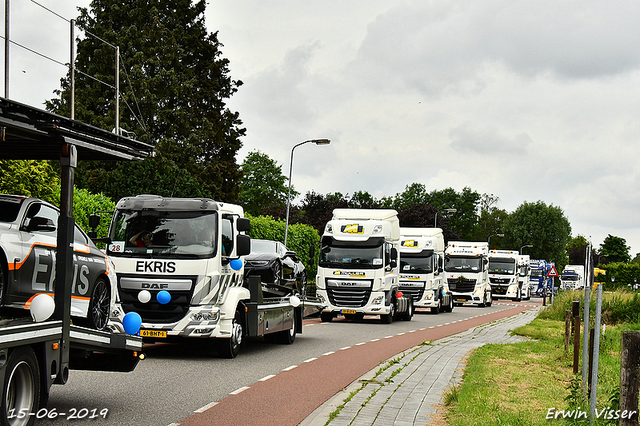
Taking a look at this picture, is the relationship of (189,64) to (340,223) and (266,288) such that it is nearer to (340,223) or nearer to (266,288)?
(340,223)

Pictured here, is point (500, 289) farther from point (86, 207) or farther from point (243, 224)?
point (243, 224)

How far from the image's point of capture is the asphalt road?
28.2 feet

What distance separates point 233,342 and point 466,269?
103 feet

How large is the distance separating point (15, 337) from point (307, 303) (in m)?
13.2

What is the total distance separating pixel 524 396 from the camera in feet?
32.5

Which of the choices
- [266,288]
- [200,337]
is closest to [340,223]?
[266,288]

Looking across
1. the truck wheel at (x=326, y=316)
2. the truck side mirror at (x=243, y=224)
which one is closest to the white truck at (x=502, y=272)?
the truck wheel at (x=326, y=316)

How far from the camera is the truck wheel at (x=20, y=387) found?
6.13 metres

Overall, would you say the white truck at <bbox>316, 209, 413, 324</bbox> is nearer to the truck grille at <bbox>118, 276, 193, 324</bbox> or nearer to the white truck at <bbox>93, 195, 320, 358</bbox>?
the white truck at <bbox>93, 195, 320, 358</bbox>

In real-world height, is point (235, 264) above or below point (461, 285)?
above

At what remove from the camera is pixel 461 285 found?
4403 centimetres

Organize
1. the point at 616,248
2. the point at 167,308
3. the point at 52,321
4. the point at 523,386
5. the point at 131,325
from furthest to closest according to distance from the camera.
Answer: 1. the point at 616,248
2. the point at 167,308
3. the point at 523,386
4. the point at 131,325
5. the point at 52,321

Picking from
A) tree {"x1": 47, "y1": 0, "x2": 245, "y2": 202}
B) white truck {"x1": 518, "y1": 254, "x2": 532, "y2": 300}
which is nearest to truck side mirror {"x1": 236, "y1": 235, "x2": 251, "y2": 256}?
tree {"x1": 47, "y1": 0, "x2": 245, "y2": 202}

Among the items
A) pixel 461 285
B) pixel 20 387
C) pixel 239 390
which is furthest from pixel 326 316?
pixel 20 387
